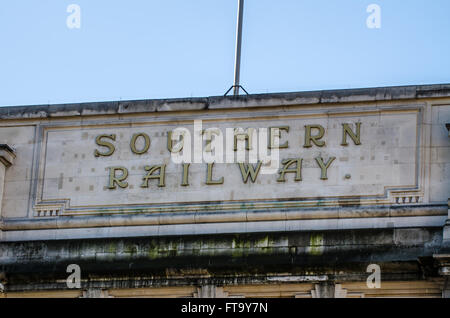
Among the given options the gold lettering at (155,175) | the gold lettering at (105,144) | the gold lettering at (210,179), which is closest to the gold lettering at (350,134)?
the gold lettering at (210,179)

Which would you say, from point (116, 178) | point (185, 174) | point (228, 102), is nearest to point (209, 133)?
point (228, 102)

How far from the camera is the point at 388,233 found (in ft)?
146

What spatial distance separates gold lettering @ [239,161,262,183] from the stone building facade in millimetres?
23

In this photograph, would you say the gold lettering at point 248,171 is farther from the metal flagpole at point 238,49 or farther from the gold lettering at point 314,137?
the metal flagpole at point 238,49

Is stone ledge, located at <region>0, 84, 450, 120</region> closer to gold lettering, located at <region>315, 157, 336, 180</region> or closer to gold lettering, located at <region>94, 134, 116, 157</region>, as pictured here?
gold lettering, located at <region>94, 134, 116, 157</region>

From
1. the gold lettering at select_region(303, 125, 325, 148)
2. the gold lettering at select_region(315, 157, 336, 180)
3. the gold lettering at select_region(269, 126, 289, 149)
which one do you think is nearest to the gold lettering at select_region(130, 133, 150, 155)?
the gold lettering at select_region(269, 126, 289, 149)

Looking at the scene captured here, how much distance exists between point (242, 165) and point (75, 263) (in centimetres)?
452

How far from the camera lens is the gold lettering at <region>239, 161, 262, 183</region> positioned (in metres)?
46.2

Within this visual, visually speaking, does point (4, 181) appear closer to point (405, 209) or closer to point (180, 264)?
point (180, 264)

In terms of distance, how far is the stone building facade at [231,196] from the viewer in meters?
44.4

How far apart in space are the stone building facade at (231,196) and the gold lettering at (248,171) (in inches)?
0.9

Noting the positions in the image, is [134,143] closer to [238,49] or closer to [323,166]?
[238,49]

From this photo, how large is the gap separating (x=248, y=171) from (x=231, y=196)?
712 millimetres

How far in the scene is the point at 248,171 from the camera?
4625 cm
